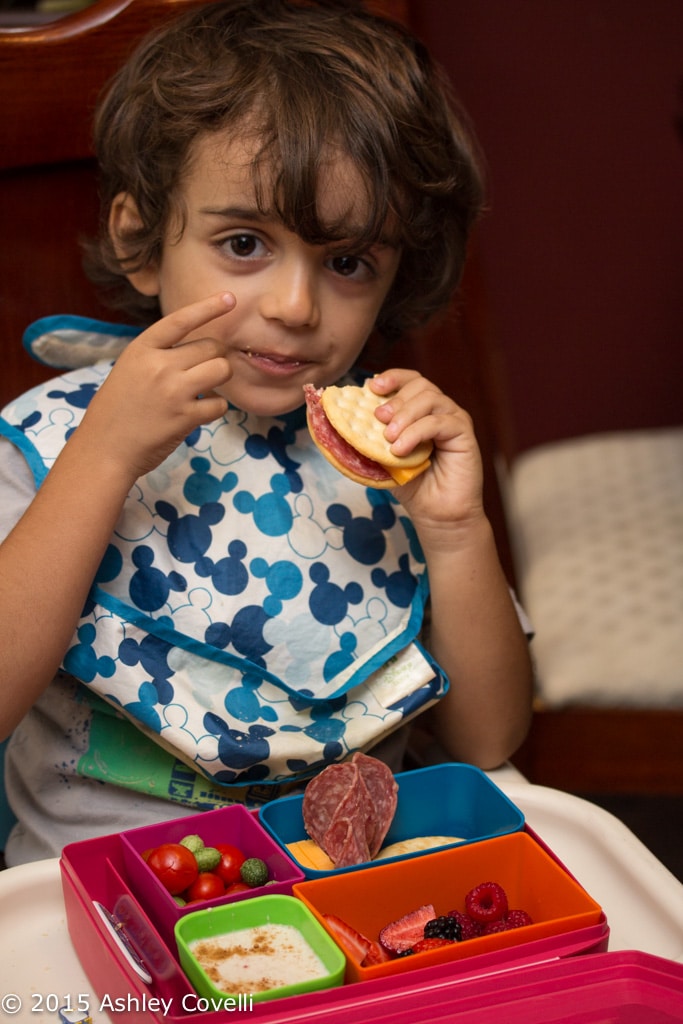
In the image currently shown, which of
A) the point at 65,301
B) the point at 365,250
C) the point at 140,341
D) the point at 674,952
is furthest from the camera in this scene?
the point at 65,301

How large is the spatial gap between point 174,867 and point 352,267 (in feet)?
1.96

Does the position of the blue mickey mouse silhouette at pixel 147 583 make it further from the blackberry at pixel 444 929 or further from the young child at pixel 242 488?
the blackberry at pixel 444 929

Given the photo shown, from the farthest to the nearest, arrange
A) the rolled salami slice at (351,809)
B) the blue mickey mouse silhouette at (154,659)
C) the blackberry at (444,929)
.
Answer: the blue mickey mouse silhouette at (154,659) → the rolled salami slice at (351,809) → the blackberry at (444,929)

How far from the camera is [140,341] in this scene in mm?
996

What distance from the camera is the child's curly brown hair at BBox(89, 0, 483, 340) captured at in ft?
3.43

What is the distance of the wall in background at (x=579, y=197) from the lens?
9.32 feet

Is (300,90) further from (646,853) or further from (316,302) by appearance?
(646,853)

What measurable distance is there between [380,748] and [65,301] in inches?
23.9

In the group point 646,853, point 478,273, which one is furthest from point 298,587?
point 478,273

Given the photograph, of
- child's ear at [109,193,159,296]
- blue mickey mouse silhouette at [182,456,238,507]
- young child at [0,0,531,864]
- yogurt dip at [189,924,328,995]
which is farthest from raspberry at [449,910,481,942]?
child's ear at [109,193,159,296]

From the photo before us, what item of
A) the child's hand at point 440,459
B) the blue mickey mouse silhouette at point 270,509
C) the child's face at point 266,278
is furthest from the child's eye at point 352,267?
Result: the blue mickey mouse silhouette at point 270,509

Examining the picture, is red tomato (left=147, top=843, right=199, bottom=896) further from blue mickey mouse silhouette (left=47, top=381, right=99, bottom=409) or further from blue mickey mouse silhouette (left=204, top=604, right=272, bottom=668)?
blue mickey mouse silhouette (left=47, top=381, right=99, bottom=409)

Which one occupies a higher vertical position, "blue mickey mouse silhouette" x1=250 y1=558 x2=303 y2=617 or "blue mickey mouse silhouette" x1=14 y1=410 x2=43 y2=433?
"blue mickey mouse silhouette" x1=14 y1=410 x2=43 y2=433

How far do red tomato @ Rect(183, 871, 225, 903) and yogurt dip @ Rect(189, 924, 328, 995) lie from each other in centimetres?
6
